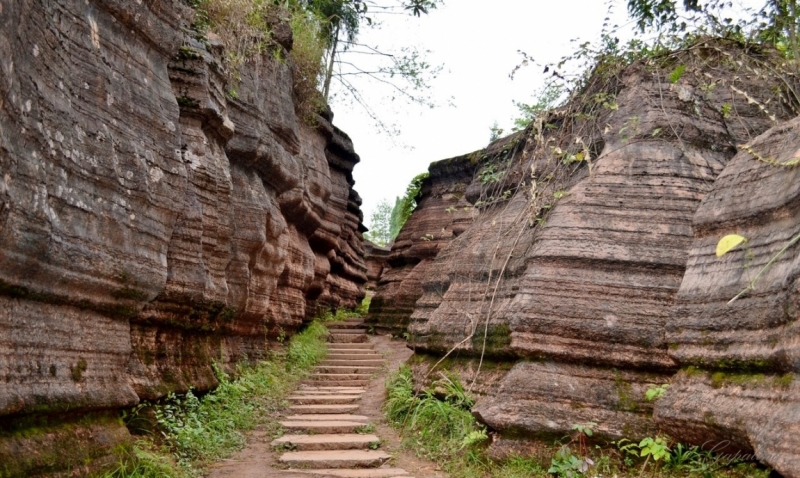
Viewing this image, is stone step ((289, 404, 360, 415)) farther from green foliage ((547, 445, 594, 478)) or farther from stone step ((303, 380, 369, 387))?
green foliage ((547, 445, 594, 478))

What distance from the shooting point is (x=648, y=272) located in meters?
5.57

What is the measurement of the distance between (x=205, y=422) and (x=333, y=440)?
135cm

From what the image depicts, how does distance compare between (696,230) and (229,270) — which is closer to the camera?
(696,230)

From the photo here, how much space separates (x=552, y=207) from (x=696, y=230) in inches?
67.3

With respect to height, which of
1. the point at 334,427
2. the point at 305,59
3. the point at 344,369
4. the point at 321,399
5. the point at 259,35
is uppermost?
the point at 305,59

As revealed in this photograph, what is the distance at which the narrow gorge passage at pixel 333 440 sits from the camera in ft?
19.3

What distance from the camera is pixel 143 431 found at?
5.54 meters

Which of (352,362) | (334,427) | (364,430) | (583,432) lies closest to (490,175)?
(364,430)

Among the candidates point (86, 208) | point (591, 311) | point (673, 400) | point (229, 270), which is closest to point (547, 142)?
point (591, 311)

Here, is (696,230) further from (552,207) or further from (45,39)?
(45,39)

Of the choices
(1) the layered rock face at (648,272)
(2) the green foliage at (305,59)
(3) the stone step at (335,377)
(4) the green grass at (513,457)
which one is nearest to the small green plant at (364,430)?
(4) the green grass at (513,457)

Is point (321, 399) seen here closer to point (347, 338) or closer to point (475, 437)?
point (475, 437)

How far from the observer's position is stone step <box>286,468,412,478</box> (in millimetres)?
5637

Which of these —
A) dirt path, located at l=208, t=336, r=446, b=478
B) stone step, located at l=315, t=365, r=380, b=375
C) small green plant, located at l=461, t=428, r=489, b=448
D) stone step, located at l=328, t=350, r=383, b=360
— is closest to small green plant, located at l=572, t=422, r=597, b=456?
small green plant, located at l=461, t=428, r=489, b=448
